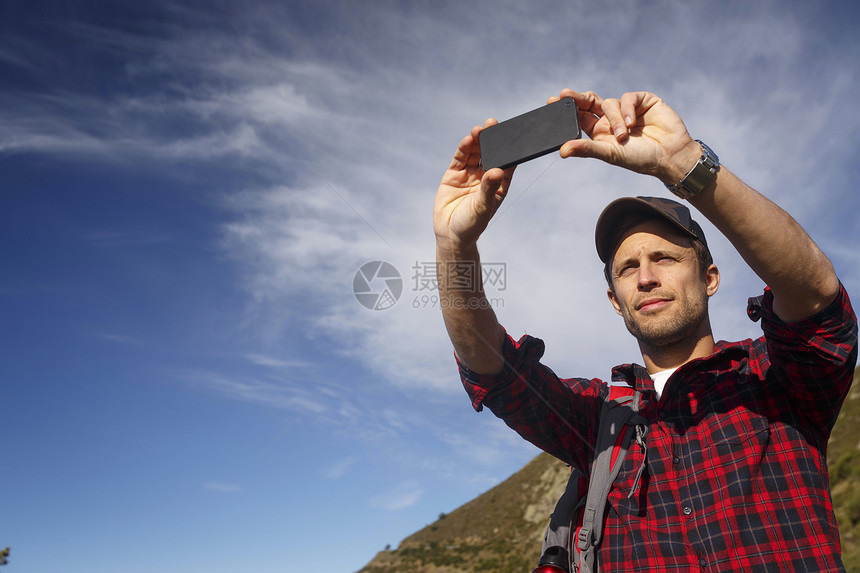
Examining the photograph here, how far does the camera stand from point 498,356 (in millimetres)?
4164

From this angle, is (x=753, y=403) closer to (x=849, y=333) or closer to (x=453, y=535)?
(x=849, y=333)

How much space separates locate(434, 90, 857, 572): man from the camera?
9.36 feet

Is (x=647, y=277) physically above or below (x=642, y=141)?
below

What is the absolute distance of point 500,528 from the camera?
62.7 m

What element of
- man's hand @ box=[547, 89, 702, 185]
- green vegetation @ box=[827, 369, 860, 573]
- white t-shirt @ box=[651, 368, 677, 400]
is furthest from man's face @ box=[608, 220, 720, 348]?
green vegetation @ box=[827, 369, 860, 573]

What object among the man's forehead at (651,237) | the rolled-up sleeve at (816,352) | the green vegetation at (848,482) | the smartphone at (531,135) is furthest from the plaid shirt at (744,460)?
the green vegetation at (848,482)

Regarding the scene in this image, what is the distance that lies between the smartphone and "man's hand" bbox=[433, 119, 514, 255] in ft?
0.37

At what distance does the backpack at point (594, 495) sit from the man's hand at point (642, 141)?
1760 millimetres

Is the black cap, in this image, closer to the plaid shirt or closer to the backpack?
the plaid shirt

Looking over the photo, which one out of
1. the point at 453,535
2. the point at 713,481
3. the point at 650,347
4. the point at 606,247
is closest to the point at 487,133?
the point at 606,247

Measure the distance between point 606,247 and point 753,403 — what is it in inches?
64.7

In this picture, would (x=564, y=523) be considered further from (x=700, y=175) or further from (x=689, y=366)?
(x=700, y=175)

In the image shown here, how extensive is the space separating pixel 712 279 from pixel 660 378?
0.90m

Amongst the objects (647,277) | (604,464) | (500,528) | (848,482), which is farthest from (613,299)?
(500,528)
